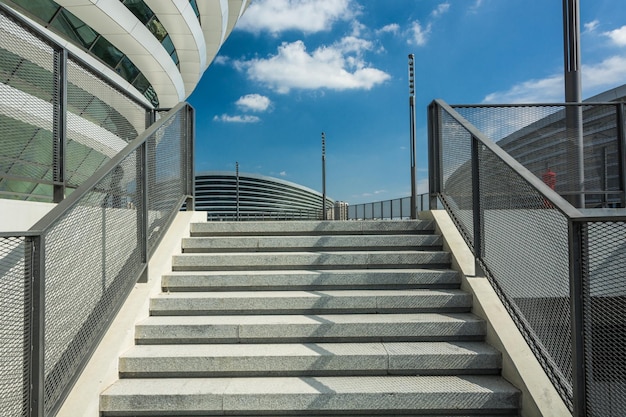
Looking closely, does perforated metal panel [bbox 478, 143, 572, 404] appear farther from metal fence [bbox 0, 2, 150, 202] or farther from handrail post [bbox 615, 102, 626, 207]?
metal fence [bbox 0, 2, 150, 202]

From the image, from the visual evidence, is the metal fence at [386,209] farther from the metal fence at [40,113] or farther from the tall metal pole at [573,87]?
the metal fence at [40,113]

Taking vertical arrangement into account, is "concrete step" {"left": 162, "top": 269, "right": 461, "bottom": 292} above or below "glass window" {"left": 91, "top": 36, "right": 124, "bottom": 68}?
below

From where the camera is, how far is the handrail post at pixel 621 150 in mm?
4793

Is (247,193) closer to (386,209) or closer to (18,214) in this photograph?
(386,209)

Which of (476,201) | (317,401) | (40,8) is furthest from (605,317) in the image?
(40,8)

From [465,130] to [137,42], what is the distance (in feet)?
54.2

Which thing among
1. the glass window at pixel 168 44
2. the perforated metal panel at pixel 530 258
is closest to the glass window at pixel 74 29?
the glass window at pixel 168 44

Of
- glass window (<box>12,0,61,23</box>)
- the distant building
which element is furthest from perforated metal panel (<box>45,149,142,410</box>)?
the distant building

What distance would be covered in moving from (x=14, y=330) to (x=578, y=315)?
119 inches

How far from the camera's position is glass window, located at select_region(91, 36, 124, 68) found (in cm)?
1507

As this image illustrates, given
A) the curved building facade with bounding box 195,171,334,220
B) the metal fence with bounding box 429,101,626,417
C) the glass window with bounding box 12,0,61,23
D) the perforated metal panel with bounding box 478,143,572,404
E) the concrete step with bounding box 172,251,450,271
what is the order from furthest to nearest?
the curved building facade with bounding box 195,171,334,220
the glass window with bounding box 12,0,61,23
the concrete step with bounding box 172,251,450,271
the perforated metal panel with bounding box 478,143,572,404
the metal fence with bounding box 429,101,626,417

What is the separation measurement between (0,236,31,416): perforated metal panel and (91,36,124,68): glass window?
1664 centimetres

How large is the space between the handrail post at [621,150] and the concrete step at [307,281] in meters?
→ 3.25

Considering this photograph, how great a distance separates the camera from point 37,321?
6.14ft
